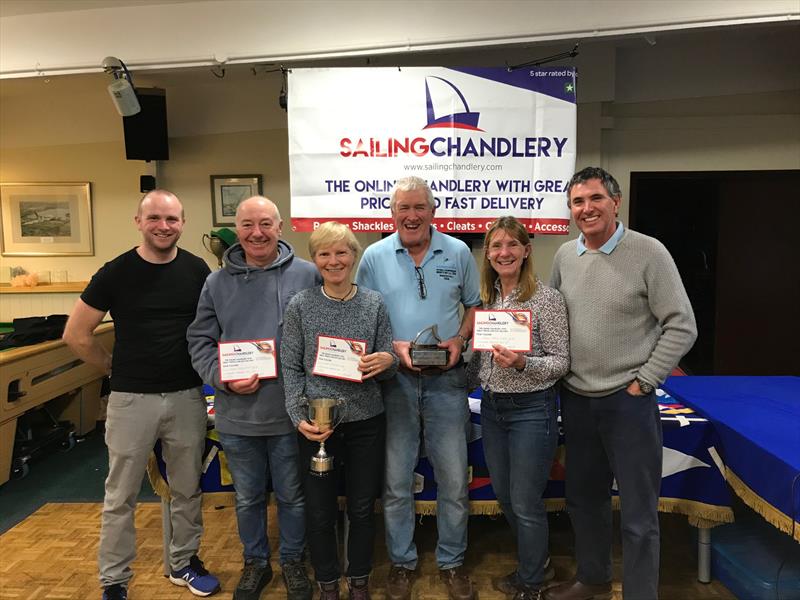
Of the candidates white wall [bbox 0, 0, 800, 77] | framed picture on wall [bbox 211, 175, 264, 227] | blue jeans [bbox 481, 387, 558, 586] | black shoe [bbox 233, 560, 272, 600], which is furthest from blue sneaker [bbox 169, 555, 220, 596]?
framed picture on wall [bbox 211, 175, 264, 227]

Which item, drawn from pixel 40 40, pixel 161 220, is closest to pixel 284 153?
pixel 40 40

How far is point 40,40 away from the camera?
321 cm

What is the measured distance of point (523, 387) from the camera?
185 cm

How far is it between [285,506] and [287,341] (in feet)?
2.11

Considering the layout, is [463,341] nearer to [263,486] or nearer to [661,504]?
[263,486]

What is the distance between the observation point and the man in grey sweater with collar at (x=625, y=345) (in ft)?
5.68

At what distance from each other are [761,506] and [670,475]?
1.15 ft

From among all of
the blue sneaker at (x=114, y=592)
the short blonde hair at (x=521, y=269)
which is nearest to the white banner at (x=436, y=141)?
the short blonde hair at (x=521, y=269)

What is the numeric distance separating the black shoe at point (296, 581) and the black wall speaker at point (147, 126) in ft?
11.7

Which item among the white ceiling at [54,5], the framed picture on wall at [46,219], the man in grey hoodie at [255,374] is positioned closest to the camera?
the man in grey hoodie at [255,374]

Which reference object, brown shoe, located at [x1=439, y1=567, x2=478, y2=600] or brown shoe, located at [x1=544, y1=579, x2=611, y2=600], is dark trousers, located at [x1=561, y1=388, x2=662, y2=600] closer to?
brown shoe, located at [x1=544, y1=579, x2=611, y2=600]

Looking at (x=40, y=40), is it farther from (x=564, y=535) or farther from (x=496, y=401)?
(x=564, y=535)

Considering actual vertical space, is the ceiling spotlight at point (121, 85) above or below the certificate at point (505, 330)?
above

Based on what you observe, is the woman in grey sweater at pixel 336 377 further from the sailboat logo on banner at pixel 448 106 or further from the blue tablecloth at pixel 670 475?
the sailboat logo on banner at pixel 448 106
